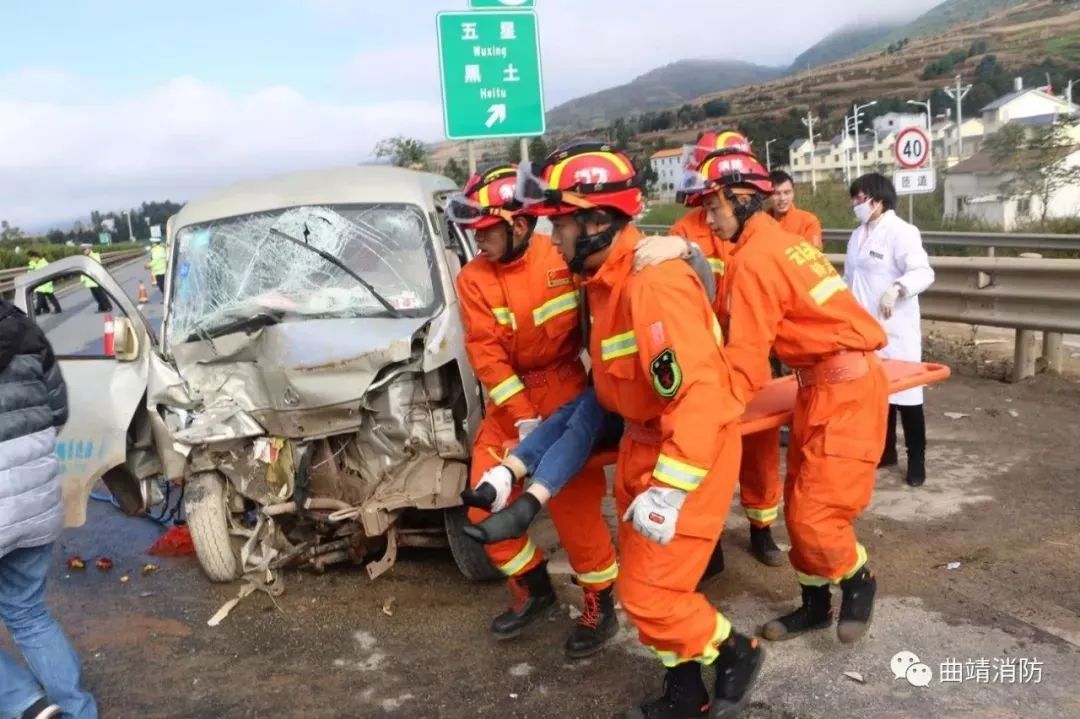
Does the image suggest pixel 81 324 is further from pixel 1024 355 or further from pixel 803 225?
pixel 1024 355

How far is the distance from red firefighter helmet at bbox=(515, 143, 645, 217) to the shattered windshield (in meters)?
1.77

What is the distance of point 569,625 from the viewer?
4.16 meters

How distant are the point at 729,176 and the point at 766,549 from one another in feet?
6.51

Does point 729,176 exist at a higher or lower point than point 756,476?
higher

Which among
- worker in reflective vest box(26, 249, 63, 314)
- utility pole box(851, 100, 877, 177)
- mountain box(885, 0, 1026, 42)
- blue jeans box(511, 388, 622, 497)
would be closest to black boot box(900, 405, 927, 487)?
blue jeans box(511, 388, 622, 497)

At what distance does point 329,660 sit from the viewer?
13.2ft

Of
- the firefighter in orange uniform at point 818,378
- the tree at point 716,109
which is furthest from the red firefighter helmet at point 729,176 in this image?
the tree at point 716,109

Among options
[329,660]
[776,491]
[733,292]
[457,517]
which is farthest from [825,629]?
[329,660]

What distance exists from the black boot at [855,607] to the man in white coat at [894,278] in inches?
74.2

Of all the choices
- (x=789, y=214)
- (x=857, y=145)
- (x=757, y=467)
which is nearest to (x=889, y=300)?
(x=789, y=214)

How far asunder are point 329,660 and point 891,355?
3670 millimetres

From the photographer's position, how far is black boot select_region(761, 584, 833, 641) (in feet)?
12.3

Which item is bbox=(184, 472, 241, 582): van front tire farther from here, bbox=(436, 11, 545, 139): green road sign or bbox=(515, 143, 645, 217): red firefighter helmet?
bbox=(436, 11, 545, 139): green road sign

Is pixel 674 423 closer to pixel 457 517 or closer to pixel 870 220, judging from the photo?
pixel 457 517
